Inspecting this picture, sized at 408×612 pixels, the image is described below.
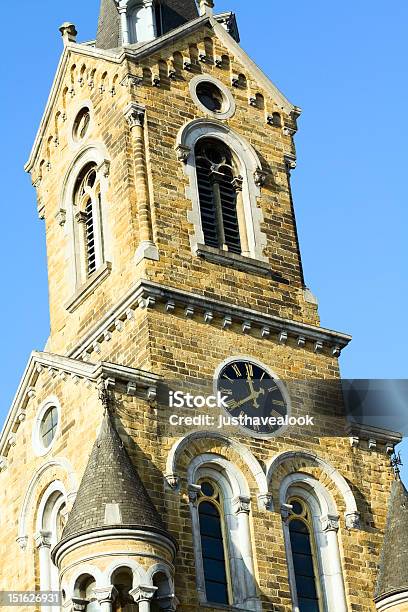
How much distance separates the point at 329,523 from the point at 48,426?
6.96 meters

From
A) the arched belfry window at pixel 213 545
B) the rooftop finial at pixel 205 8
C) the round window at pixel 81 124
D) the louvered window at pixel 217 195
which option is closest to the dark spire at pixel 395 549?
the arched belfry window at pixel 213 545

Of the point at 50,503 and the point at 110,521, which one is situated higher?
the point at 50,503

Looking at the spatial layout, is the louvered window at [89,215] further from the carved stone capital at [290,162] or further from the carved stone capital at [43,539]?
the carved stone capital at [43,539]

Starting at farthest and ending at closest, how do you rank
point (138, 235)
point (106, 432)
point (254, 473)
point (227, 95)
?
1. point (227, 95)
2. point (138, 235)
3. point (254, 473)
4. point (106, 432)

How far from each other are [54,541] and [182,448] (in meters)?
3.87

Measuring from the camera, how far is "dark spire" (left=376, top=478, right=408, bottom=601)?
36.8 m

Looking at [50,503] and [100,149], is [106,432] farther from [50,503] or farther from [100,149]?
[100,149]

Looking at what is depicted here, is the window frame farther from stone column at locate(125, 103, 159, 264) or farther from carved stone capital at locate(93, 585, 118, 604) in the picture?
carved stone capital at locate(93, 585, 118, 604)

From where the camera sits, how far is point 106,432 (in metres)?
35.2

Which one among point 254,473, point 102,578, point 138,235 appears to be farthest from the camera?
point 138,235

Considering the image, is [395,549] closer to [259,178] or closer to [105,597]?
[105,597]

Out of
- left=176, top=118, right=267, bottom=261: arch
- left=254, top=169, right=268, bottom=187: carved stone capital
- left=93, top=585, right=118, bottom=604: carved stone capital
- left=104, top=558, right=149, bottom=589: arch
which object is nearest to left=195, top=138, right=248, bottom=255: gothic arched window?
left=176, top=118, right=267, bottom=261: arch

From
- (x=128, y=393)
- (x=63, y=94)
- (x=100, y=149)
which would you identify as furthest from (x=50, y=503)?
(x=63, y=94)

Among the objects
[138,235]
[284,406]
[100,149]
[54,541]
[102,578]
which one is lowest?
[102,578]
